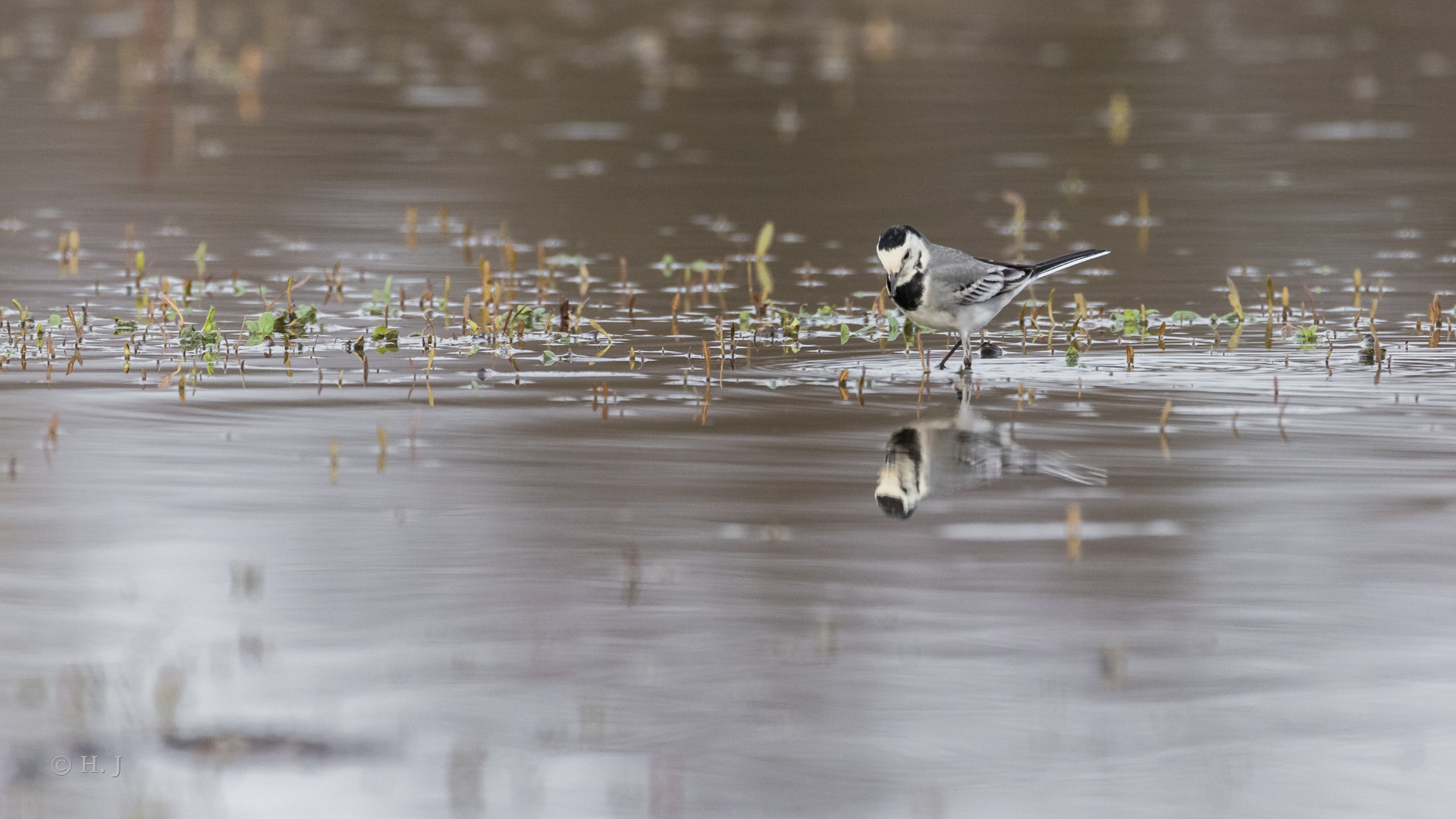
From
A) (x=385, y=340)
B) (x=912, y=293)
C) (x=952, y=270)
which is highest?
(x=952, y=270)

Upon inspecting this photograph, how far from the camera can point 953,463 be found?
28.2ft

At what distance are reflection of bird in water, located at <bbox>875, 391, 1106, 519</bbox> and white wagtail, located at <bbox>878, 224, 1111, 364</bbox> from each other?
113 centimetres

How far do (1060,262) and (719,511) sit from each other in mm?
4308

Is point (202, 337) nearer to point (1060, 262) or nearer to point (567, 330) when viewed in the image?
point (567, 330)

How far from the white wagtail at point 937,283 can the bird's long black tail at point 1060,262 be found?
21.8 inches

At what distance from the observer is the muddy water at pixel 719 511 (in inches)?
204

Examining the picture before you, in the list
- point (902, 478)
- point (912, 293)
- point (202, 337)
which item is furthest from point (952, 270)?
point (202, 337)

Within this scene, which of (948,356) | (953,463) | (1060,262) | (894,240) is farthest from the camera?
(1060,262)

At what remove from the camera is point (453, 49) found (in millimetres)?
36469

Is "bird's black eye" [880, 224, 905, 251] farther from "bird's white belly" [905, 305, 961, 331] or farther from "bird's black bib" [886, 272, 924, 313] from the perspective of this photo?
"bird's white belly" [905, 305, 961, 331]

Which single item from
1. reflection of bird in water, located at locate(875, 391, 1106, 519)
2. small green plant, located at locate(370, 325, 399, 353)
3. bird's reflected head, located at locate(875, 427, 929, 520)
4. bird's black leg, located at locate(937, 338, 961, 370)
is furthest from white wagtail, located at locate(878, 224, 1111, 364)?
small green plant, located at locate(370, 325, 399, 353)

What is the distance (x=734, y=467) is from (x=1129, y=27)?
1295 inches

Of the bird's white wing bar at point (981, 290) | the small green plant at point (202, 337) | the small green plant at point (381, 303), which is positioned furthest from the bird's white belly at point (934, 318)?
the small green plant at point (202, 337)

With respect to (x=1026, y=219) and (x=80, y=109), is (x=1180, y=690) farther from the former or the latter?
(x=80, y=109)
